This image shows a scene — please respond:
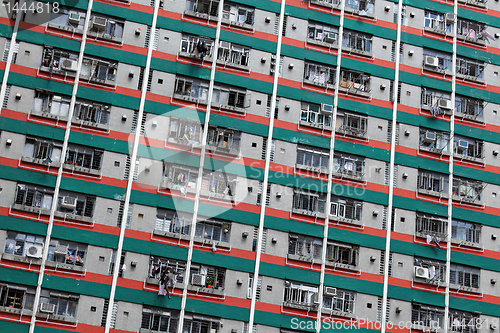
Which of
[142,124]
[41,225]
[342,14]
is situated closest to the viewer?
[41,225]

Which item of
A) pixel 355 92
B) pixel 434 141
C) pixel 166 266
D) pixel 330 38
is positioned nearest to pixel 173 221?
pixel 166 266

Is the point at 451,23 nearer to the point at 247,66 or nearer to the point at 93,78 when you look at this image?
the point at 247,66

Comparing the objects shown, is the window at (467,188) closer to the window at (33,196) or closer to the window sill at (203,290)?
the window sill at (203,290)

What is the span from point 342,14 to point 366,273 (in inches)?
813

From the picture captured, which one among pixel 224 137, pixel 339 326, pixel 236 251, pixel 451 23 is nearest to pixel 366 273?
pixel 339 326

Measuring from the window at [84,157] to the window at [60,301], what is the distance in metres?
8.87

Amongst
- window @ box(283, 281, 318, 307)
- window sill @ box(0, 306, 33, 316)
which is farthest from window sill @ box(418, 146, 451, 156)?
window sill @ box(0, 306, 33, 316)

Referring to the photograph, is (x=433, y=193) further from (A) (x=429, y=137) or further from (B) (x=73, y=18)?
(B) (x=73, y=18)

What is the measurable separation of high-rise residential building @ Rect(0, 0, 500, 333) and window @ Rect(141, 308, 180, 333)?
0.31 ft

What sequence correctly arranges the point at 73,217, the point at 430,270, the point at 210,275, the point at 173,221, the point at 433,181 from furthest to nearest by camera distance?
the point at 433,181 < the point at 430,270 < the point at 173,221 < the point at 210,275 < the point at 73,217

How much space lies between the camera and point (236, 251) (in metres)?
48.1

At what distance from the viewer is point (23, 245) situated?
45438 mm

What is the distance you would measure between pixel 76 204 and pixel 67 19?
14.0m

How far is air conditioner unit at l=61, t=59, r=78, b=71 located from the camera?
48.6m
